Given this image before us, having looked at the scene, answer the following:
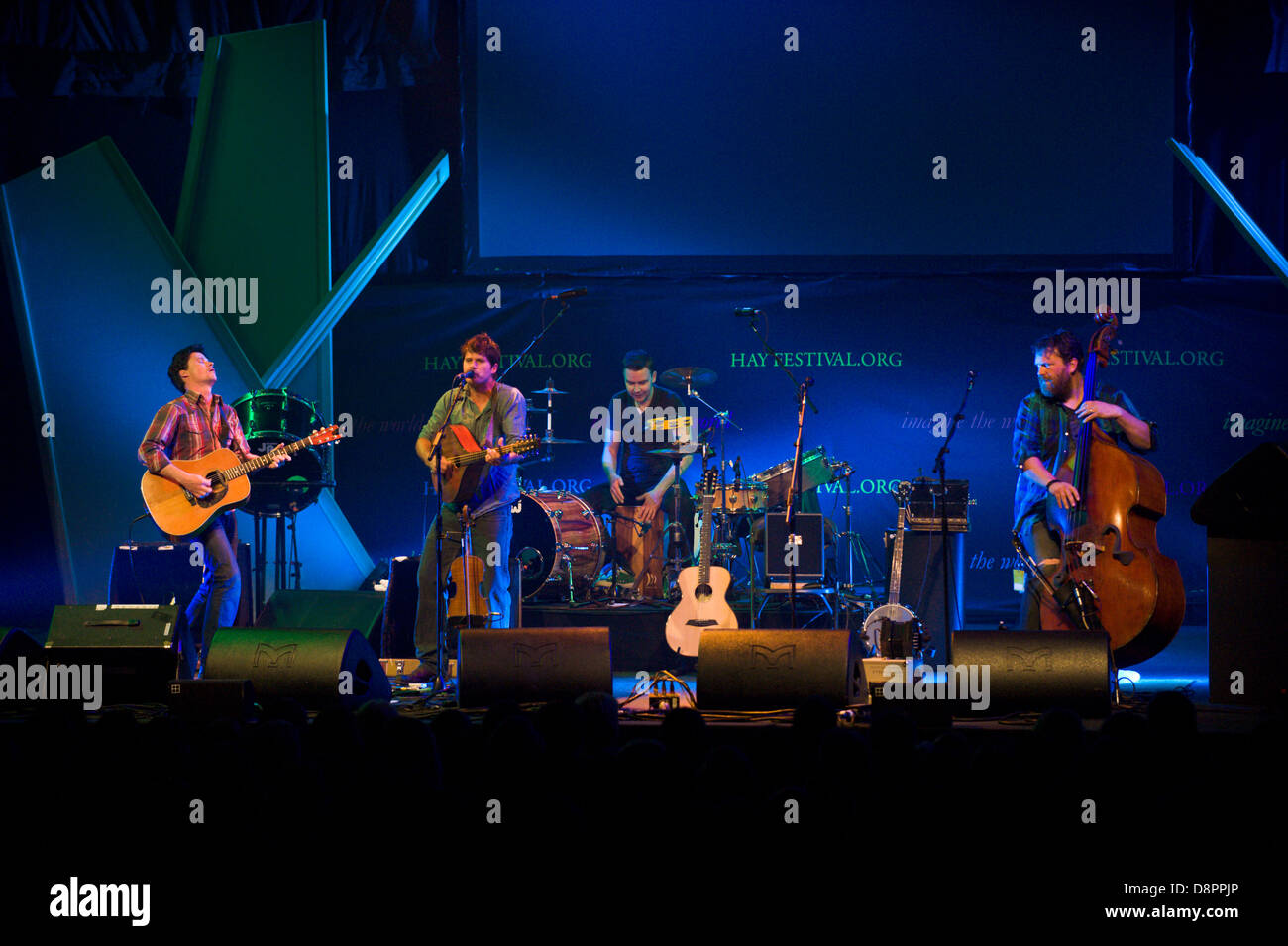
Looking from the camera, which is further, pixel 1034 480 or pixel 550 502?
pixel 550 502

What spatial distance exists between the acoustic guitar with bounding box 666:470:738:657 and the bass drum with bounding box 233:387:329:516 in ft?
9.63

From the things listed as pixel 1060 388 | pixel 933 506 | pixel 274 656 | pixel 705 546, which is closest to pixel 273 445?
pixel 705 546

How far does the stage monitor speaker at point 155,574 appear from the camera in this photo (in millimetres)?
8070

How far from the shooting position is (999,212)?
34.8 ft

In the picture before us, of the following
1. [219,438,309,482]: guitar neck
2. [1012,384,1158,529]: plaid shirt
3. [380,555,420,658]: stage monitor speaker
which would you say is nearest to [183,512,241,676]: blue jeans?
[219,438,309,482]: guitar neck

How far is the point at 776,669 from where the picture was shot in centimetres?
563

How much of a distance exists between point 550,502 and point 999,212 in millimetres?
4689

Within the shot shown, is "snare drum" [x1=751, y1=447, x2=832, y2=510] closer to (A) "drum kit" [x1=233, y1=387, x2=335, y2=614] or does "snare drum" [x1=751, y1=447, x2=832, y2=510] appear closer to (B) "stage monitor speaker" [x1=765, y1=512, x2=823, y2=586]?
(B) "stage monitor speaker" [x1=765, y1=512, x2=823, y2=586]

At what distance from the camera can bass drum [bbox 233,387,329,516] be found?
9.23 meters

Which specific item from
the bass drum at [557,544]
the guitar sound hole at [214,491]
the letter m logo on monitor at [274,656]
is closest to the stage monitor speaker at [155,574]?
the guitar sound hole at [214,491]

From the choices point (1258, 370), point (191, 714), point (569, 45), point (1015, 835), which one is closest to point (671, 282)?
point (569, 45)

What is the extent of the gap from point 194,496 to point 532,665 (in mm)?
3463

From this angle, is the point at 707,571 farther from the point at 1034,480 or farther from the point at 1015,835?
the point at 1015,835
